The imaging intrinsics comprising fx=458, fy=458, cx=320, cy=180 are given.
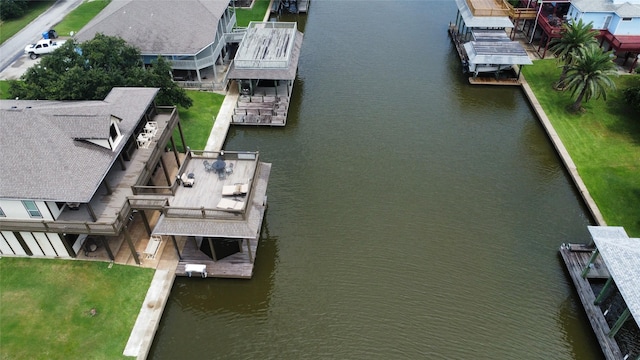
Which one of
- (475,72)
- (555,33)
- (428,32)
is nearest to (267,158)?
(475,72)

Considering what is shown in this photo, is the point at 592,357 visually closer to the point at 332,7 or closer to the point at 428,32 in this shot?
the point at 428,32

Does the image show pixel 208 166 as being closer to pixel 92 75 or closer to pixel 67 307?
pixel 67 307

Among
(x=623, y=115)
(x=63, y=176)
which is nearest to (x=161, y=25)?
(x=63, y=176)

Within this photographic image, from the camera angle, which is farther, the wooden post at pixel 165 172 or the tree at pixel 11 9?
the tree at pixel 11 9

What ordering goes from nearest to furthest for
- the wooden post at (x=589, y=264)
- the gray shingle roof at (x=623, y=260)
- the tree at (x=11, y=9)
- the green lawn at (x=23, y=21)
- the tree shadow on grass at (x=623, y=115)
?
the gray shingle roof at (x=623, y=260), the wooden post at (x=589, y=264), the tree shadow on grass at (x=623, y=115), the green lawn at (x=23, y=21), the tree at (x=11, y=9)

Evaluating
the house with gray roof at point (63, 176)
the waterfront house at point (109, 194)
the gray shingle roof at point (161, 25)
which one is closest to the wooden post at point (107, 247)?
the waterfront house at point (109, 194)

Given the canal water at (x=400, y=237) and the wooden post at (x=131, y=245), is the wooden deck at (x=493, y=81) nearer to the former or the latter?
the canal water at (x=400, y=237)

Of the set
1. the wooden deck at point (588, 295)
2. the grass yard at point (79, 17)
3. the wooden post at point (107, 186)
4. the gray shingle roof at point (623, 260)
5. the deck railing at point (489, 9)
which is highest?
the deck railing at point (489, 9)
